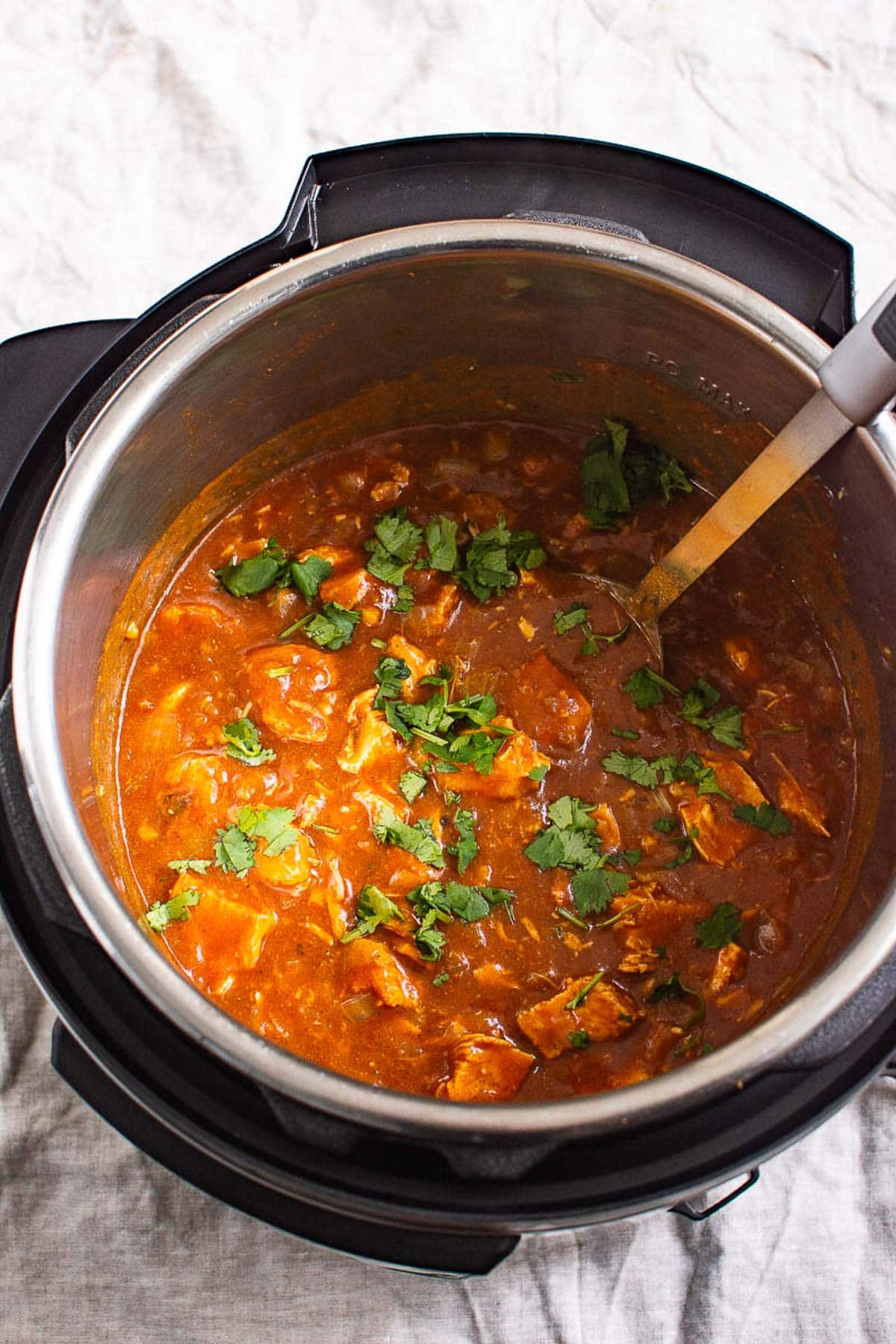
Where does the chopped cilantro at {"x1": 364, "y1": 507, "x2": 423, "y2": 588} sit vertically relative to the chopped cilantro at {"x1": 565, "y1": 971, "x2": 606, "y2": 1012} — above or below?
above

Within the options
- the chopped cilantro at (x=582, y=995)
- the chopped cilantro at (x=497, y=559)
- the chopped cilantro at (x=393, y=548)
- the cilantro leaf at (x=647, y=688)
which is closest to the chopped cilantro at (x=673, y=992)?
the chopped cilantro at (x=582, y=995)

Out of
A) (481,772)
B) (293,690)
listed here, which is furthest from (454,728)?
(293,690)

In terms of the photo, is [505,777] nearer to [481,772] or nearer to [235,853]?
[481,772]

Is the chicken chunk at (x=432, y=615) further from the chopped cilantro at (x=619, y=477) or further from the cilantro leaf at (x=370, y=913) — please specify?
the cilantro leaf at (x=370, y=913)

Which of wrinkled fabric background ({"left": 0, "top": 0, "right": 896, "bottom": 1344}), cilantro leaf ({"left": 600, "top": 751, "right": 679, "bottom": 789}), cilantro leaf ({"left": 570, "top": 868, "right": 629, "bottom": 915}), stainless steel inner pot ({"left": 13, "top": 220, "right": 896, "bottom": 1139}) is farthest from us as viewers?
wrinkled fabric background ({"left": 0, "top": 0, "right": 896, "bottom": 1344})

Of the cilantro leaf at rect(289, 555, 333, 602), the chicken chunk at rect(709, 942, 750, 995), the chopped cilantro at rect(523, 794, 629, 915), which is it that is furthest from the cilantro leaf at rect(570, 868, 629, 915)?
the cilantro leaf at rect(289, 555, 333, 602)

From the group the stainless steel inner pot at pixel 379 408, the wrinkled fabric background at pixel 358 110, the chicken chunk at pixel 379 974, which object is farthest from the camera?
the wrinkled fabric background at pixel 358 110

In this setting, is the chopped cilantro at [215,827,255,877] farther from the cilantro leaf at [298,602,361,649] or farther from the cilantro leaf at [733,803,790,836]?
the cilantro leaf at [733,803,790,836]
